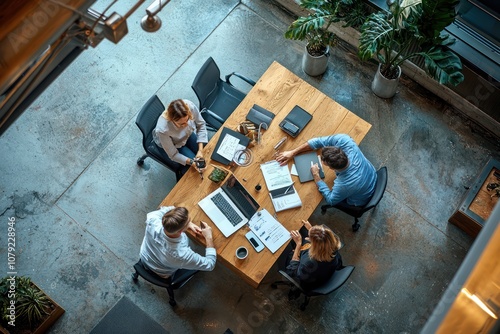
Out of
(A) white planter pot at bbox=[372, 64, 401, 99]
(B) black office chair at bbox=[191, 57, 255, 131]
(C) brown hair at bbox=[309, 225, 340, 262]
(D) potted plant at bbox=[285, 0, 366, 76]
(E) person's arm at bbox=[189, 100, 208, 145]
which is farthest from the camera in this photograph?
(A) white planter pot at bbox=[372, 64, 401, 99]

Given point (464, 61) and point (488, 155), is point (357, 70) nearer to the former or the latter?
point (464, 61)

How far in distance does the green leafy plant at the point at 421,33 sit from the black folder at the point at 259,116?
3.66 feet

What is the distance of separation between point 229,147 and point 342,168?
1.14 metres

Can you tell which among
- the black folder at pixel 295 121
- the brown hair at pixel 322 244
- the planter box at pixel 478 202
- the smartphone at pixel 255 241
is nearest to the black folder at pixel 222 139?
the black folder at pixel 295 121

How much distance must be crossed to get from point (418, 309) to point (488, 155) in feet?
6.72

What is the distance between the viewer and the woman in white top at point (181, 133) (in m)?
5.28

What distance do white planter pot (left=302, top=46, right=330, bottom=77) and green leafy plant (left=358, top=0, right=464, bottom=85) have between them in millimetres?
789

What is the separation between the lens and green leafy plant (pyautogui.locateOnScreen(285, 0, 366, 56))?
597 centimetres

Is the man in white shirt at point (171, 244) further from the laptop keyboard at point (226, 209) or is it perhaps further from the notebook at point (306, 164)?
the notebook at point (306, 164)

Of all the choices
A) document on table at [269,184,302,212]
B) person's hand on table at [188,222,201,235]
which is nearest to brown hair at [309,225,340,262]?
document on table at [269,184,302,212]

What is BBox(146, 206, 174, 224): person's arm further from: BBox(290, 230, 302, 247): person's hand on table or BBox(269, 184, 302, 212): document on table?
BBox(290, 230, 302, 247): person's hand on table

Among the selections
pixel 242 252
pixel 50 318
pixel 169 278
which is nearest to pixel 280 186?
pixel 242 252

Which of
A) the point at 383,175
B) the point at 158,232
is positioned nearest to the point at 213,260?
the point at 158,232

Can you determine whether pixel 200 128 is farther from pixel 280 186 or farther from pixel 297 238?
pixel 297 238
